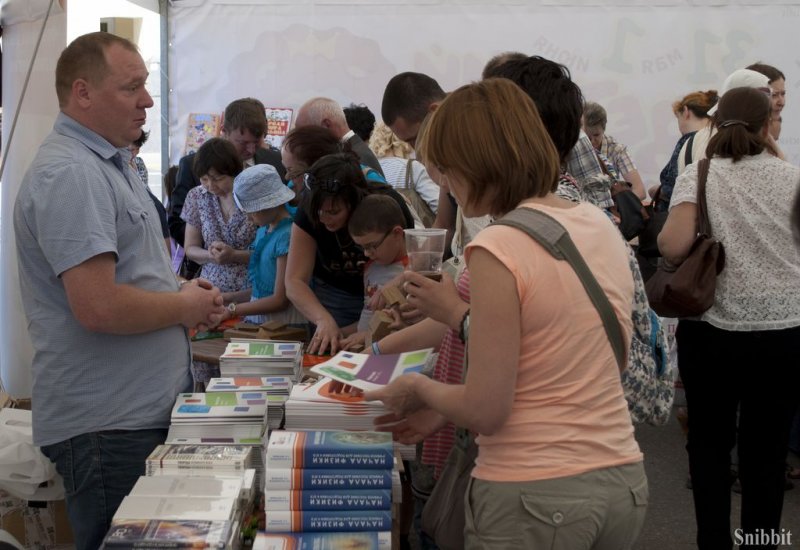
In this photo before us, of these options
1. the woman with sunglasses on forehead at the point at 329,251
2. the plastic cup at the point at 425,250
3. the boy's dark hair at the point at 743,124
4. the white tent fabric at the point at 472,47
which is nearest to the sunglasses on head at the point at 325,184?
the woman with sunglasses on forehead at the point at 329,251

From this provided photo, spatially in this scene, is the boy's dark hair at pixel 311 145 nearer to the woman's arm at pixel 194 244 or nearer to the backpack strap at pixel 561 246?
the woman's arm at pixel 194 244

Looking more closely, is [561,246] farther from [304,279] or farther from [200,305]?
[304,279]

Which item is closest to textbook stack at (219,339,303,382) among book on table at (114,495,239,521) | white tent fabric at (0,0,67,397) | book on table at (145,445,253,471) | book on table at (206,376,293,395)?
book on table at (206,376,293,395)

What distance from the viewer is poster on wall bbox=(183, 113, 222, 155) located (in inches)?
253

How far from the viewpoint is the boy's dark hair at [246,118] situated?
16.7 feet

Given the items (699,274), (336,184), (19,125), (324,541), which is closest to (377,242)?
(336,184)

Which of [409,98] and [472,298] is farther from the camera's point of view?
[409,98]

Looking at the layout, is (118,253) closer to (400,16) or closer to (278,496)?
(278,496)

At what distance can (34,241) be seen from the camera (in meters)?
2.00

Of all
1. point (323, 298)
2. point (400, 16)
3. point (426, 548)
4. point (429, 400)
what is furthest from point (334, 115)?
point (429, 400)

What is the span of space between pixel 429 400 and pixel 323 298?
1825mm

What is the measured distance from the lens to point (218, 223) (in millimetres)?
4336

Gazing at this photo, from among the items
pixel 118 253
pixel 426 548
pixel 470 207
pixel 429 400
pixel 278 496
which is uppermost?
pixel 470 207

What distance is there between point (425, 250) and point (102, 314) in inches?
34.3
